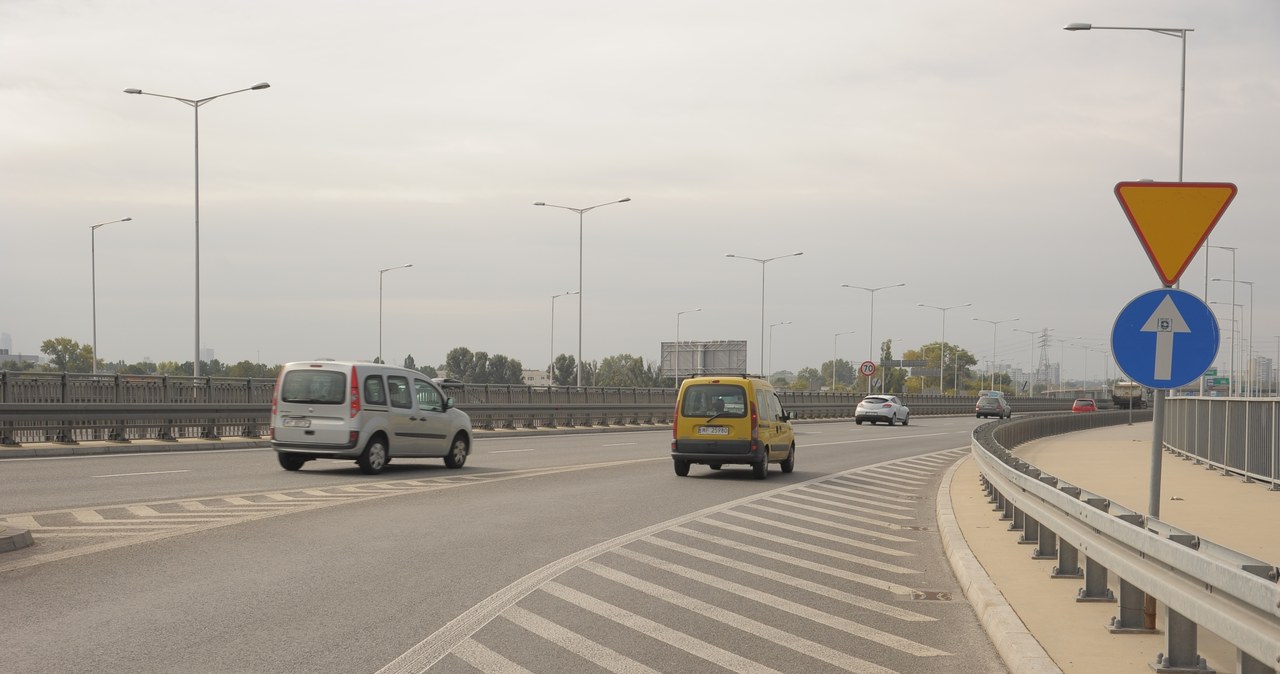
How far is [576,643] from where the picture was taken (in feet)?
22.9

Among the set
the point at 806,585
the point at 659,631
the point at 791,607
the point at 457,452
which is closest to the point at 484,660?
the point at 659,631

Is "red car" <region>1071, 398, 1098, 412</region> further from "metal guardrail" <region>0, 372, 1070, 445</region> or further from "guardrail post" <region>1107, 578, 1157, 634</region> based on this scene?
"guardrail post" <region>1107, 578, 1157, 634</region>

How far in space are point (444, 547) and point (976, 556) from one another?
15.1ft

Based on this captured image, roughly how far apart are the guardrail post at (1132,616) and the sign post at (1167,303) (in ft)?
3.07

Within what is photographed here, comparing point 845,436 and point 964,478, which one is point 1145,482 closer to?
point 964,478

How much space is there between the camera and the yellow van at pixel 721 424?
20078mm

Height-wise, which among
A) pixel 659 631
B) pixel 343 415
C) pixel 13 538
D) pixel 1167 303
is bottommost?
pixel 659 631

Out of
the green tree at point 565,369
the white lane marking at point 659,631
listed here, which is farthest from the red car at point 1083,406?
the green tree at point 565,369

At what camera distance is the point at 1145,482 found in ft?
69.4

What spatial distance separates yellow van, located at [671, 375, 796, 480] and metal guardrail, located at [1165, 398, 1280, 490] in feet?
26.0

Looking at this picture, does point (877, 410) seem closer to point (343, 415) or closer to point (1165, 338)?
point (343, 415)

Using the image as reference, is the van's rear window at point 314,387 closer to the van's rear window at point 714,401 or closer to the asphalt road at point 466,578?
the asphalt road at point 466,578

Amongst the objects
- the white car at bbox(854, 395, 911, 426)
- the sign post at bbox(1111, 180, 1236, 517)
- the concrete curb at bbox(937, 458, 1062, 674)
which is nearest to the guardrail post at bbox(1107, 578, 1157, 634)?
the concrete curb at bbox(937, 458, 1062, 674)

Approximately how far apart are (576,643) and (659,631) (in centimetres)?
64
